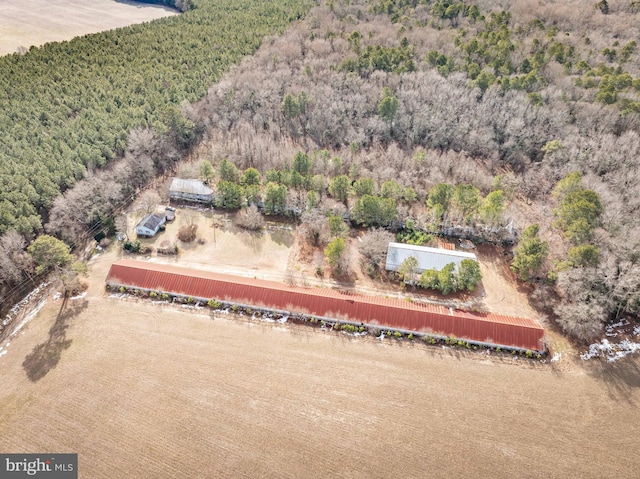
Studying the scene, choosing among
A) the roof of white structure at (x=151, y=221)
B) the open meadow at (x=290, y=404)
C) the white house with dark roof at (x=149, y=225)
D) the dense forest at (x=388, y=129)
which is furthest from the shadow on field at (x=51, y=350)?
the roof of white structure at (x=151, y=221)

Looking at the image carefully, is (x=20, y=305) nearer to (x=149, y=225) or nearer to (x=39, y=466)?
(x=149, y=225)

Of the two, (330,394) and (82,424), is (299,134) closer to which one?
(330,394)

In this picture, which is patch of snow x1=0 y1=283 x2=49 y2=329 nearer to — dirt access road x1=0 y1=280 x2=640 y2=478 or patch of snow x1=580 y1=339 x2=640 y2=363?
dirt access road x1=0 y1=280 x2=640 y2=478

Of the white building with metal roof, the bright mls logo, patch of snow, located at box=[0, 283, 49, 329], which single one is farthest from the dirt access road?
the white building with metal roof

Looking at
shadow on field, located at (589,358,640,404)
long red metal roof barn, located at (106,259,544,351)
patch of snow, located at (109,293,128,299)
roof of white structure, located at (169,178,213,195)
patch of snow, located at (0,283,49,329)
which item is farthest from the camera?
roof of white structure, located at (169,178,213,195)

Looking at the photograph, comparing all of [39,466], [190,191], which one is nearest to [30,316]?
[39,466]

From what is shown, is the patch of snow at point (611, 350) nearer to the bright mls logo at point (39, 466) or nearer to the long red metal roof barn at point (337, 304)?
the long red metal roof barn at point (337, 304)

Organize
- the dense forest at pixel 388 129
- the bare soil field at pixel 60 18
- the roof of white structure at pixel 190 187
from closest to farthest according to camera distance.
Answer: the dense forest at pixel 388 129
the roof of white structure at pixel 190 187
the bare soil field at pixel 60 18
